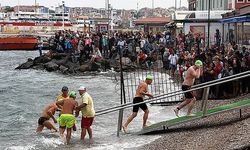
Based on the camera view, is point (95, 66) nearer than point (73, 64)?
Yes

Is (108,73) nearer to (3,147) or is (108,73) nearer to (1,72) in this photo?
(1,72)

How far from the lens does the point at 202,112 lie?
47.9 feet

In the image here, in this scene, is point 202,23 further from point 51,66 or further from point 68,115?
point 68,115

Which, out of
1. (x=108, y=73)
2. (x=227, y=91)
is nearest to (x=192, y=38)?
(x=108, y=73)

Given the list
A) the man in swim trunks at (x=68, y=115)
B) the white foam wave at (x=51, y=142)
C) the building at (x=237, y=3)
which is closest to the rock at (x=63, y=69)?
the building at (x=237, y=3)

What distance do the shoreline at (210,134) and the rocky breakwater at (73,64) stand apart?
23.1 meters

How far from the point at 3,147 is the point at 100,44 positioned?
27.6 metres

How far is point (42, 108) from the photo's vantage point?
24.7 metres

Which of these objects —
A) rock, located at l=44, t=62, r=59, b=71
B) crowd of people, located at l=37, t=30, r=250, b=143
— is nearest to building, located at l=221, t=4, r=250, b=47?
crowd of people, located at l=37, t=30, r=250, b=143

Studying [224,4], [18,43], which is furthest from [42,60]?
[18,43]

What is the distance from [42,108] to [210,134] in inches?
500

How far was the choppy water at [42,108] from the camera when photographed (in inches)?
600

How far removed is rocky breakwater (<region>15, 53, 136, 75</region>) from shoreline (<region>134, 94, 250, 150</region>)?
909 inches

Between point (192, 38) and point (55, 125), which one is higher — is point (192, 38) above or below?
above
